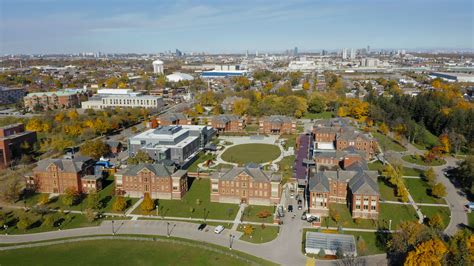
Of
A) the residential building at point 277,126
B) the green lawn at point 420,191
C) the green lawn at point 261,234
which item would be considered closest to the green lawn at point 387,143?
the green lawn at point 420,191

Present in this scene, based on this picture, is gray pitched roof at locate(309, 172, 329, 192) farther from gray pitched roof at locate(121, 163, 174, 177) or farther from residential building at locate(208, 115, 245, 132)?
residential building at locate(208, 115, 245, 132)

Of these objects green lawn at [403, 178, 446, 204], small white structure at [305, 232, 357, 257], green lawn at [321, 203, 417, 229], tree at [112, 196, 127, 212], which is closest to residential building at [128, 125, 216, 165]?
tree at [112, 196, 127, 212]

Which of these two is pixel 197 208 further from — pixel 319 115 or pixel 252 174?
pixel 319 115

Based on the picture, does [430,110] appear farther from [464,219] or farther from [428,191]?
[464,219]

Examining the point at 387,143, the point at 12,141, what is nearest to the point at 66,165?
the point at 12,141

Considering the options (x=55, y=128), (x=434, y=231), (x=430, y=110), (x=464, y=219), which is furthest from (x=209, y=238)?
(x=430, y=110)

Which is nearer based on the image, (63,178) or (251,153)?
(63,178)
